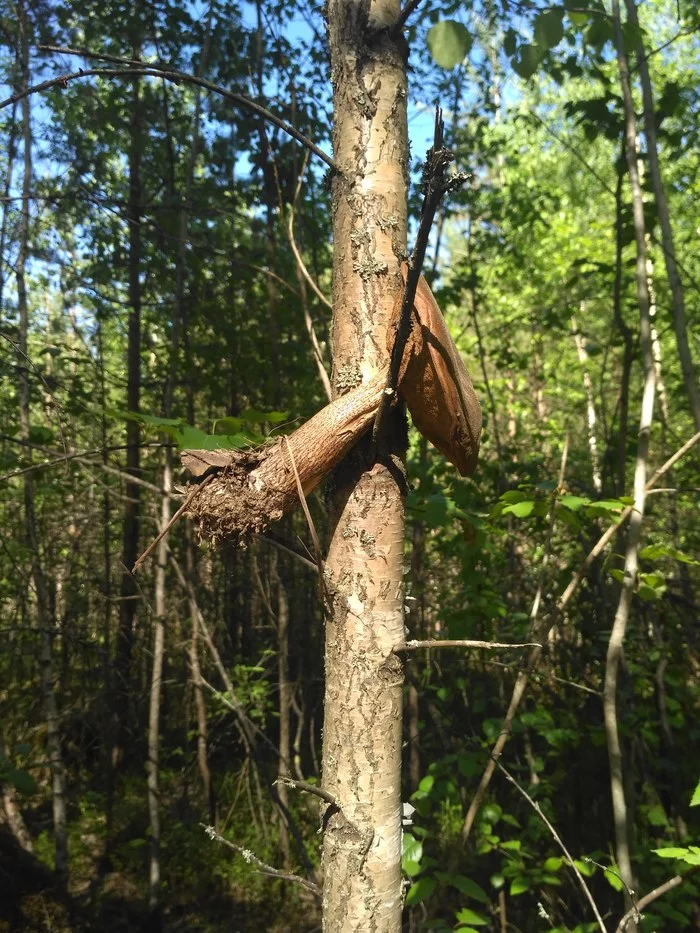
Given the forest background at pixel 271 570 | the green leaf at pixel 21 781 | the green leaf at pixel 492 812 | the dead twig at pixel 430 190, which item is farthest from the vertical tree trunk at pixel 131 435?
the dead twig at pixel 430 190

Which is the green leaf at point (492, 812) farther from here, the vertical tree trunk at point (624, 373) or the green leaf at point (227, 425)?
the green leaf at point (227, 425)

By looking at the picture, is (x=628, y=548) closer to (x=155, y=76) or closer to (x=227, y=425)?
(x=227, y=425)

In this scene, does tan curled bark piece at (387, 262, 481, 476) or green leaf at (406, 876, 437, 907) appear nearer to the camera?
tan curled bark piece at (387, 262, 481, 476)

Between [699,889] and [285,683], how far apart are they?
104 inches

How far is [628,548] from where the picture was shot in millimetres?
2121

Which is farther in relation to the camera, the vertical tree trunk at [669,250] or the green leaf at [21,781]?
the green leaf at [21,781]

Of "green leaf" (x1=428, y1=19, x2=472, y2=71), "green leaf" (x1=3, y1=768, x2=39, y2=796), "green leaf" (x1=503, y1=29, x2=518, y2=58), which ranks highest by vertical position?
"green leaf" (x1=503, y1=29, x2=518, y2=58)

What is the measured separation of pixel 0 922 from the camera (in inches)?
Result: 135

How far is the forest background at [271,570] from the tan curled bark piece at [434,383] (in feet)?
2.28

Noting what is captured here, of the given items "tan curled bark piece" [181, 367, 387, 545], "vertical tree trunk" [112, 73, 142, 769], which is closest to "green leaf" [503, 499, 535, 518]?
"tan curled bark piece" [181, 367, 387, 545]

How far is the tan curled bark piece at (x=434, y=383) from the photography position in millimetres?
1065

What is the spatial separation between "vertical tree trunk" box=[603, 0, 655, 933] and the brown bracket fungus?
117 cm

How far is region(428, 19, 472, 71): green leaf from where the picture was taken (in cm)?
148

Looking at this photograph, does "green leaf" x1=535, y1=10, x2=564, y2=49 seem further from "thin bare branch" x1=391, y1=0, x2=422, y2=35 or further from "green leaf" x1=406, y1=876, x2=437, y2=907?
"green leaf" x1=406, y1=876, x2=437, y2=907
